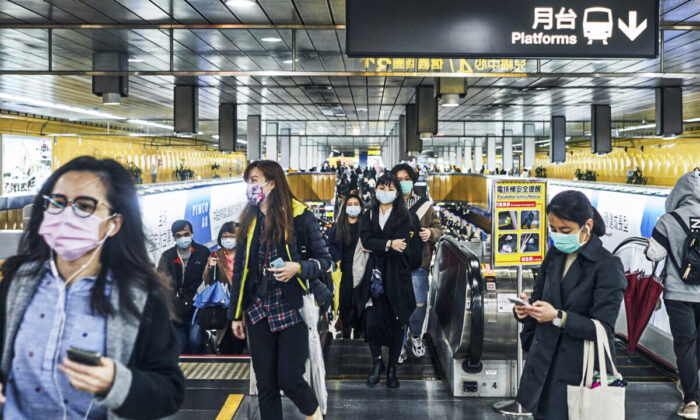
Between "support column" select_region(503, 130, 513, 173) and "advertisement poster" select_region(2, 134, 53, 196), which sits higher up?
"support column" select_region(503, 130, 513, 173)

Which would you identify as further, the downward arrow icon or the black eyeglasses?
the downward arrow icon

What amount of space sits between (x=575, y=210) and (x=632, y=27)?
2.12 meters

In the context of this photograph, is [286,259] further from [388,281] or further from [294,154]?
[294,154]

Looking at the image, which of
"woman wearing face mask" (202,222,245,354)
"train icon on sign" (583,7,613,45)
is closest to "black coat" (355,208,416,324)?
"woman wearing face mask" (202,222,245,354)

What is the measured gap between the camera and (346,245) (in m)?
5.21

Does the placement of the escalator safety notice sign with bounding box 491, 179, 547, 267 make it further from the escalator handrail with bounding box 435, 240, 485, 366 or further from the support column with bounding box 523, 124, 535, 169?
the support column with bounding box 523, 124, 535, 169

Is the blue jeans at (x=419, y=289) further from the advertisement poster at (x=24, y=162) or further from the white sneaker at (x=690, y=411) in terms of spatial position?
the advertisement poster at (x=24, y=162)

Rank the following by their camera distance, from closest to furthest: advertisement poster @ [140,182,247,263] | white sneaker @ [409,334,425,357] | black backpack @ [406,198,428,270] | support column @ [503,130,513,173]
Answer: black backpack @ [406,198,428,270], white sneaker @ [409,334,425,357], advertisement poster @ [140,182,247,263], support column @ [503,130,513,173]

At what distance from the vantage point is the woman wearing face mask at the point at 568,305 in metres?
2.69

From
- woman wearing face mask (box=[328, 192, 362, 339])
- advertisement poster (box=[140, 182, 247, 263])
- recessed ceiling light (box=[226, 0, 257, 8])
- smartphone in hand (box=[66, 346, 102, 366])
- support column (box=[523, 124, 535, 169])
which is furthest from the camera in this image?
support column (box=[523, 124, 535, 169])

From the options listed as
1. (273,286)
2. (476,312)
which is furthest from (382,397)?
(273,286)

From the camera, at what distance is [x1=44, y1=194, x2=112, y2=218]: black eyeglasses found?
161cm

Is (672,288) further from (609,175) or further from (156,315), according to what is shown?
(609,175)

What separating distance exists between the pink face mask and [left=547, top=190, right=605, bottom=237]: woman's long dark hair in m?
2.10
